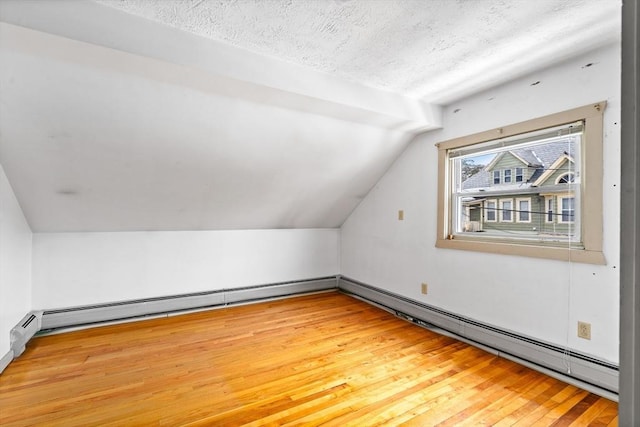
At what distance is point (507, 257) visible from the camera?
8.63 feet

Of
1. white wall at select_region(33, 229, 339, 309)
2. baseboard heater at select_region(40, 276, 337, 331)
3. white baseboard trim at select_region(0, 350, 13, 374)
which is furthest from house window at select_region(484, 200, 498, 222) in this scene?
white baseboard trim at select_region(0, 350, 13, 374)

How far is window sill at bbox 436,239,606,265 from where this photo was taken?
7.02ft

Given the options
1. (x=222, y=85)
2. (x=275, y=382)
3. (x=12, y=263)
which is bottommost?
(x=275, y=382)

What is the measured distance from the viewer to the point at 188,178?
9.84 feet

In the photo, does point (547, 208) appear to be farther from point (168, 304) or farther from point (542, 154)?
point (168, 304)

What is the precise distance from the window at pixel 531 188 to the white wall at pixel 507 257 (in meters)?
0.07

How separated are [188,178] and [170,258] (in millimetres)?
1124

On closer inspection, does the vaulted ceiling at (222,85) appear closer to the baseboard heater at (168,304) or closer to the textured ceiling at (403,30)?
the textured ceiling at (403,30)

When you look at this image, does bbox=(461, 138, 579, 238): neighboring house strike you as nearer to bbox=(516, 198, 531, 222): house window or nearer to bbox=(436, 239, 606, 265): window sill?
bbox=(516, 198, 531, 222): house window

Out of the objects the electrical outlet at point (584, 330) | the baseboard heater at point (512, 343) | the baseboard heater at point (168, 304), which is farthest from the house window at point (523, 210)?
the baseboard heater at point (168, 304)

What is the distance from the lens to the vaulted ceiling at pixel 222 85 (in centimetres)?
175

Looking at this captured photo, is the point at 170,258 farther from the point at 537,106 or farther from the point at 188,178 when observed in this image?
the point at 537,106

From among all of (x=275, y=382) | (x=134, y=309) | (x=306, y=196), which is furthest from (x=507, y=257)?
(x=134, y=309)

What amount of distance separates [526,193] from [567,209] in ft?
1.05
